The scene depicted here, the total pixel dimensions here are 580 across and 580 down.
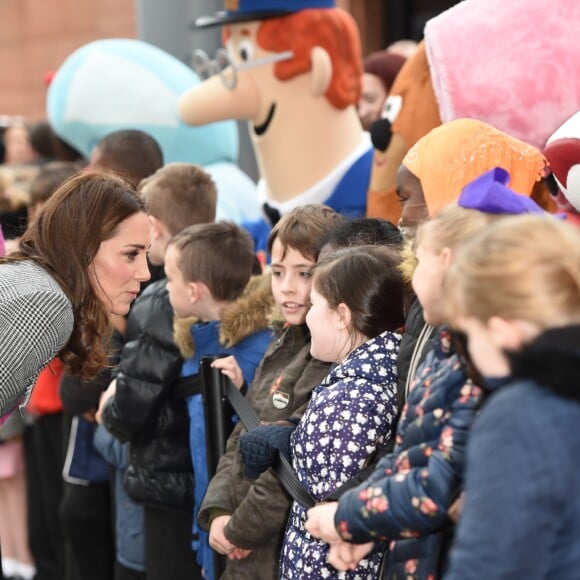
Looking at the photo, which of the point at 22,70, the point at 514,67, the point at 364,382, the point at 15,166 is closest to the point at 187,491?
the point at 364,382

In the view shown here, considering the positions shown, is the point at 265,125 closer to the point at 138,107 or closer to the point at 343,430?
the point at 138,107

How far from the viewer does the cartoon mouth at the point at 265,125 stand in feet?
16.0

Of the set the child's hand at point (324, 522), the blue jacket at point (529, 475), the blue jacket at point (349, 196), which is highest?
the blue jacket at point (529, 475)

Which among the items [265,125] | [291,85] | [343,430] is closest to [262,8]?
[291,85]

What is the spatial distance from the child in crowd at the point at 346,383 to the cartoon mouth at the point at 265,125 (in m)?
2.24

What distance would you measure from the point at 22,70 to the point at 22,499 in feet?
19.7

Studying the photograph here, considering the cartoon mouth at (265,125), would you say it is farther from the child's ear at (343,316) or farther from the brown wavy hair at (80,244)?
the child's ear at (343,316)

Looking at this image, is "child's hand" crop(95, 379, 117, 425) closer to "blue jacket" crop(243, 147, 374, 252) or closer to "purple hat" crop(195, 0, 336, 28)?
"blue jacket" crop(243, 147, 374, 252)

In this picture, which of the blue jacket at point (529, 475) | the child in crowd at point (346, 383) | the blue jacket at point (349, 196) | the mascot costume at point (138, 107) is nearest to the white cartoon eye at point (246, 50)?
the mascot costume at point (138, 107)

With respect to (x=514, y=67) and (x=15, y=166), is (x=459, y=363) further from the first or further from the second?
(x=15, y=166)

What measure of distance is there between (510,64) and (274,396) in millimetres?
1224

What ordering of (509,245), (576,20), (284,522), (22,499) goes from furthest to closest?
(22,499)
(576,20)
(284,522)
(509,245)

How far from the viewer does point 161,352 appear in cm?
355

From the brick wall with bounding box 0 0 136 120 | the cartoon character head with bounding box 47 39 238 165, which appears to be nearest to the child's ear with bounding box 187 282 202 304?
the cartoon character head with bounding box 47 39 238 165
